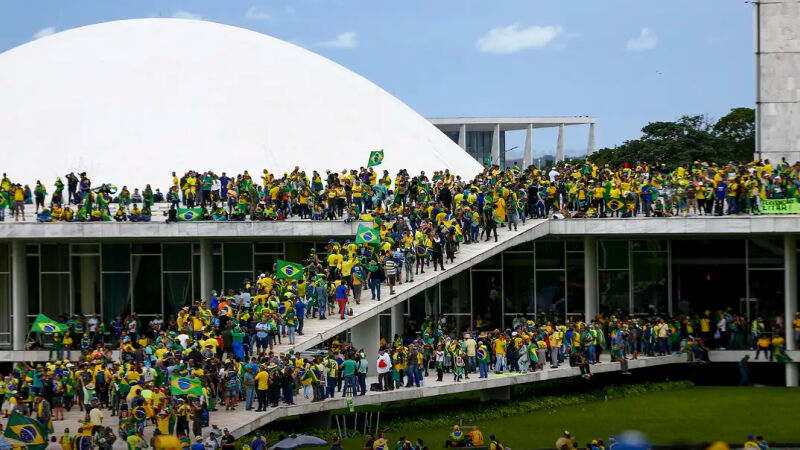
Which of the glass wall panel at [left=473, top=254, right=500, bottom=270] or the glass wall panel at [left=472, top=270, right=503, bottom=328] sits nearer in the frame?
the glass wall panel at [left=473, top=254, right=500, bottom=270]

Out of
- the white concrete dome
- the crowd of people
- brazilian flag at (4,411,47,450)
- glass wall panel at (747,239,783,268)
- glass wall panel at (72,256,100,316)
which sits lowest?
brazilian flag at (4,411,47,450)

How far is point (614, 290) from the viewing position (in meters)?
40.3

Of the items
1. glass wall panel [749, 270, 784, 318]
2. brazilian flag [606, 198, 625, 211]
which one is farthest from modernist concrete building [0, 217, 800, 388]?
brazilian flag [606, 198, 625, 211]

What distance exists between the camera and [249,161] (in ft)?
147

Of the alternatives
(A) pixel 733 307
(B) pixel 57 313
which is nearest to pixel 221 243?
(B) pixel 57 313

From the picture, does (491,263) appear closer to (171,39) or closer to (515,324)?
(515,324)

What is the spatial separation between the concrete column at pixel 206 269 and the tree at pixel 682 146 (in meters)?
37.9

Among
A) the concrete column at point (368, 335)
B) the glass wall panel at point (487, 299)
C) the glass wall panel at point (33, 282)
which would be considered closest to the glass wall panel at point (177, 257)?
the glass wall panel at point (33, 282)

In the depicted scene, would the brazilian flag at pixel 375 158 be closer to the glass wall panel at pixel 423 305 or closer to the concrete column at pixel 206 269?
Result: the glass wall panel at pixel 423 305

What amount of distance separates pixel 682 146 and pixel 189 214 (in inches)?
1668

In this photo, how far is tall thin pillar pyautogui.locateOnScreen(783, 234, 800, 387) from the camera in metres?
36.9

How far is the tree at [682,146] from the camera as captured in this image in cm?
7412

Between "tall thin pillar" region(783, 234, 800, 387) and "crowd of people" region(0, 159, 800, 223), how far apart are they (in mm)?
2006

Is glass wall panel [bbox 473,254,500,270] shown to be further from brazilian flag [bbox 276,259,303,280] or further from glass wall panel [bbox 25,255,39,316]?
glass wall panel [bbox 25,255,39,316]
